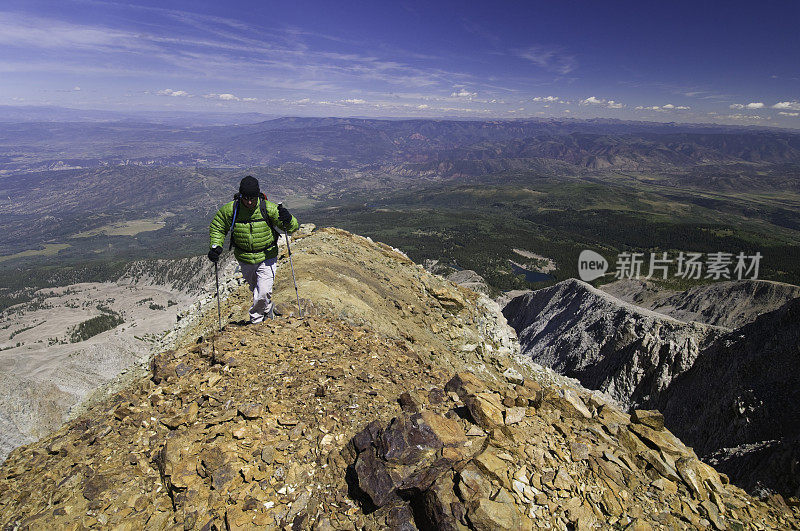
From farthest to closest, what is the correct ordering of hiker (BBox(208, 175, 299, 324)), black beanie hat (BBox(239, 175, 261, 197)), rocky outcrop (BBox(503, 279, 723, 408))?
rocky outcrop (BBox(503, 279, 723, 408)), hiker (BBox(208, 175, 299, 324)), black beanie hat (BBox(239, 175, 261, 197))

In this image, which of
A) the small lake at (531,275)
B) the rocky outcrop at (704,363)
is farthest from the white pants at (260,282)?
the small lake at (531,275)

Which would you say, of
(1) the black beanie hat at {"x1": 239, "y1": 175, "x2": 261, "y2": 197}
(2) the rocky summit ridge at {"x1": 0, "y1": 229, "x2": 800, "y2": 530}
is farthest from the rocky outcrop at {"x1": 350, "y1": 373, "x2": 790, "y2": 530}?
(1) the black beanie hat at {"x1": 239, "y1": 175, "x2": 261, "y2": 197}

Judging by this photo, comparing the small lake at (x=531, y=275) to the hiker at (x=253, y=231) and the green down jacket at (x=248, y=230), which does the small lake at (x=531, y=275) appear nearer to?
the hiker at (x=253, y=231)

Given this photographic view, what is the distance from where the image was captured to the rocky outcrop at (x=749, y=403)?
50.6ft

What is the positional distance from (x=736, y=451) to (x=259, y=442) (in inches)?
956

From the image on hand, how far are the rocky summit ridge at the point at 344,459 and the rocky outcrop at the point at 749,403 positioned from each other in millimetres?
11469

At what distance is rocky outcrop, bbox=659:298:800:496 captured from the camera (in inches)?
607

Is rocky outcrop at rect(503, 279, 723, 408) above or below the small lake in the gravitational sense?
above

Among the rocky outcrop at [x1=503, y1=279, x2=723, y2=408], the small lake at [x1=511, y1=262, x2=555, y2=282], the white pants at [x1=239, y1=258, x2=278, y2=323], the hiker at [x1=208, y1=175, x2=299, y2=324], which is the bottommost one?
the small lake at [x1=511, y1=262, x2=555, y2=282]

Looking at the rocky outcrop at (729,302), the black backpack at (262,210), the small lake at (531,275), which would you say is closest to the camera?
the black backpack at (262,210)

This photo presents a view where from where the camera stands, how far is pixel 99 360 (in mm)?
71438

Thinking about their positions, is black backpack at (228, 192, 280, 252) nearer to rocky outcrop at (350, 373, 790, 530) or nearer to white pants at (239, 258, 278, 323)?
white pants at (239, 258, 278, 323)

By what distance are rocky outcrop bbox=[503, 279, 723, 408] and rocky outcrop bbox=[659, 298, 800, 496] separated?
69.4 inches

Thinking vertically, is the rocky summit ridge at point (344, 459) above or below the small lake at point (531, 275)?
above
